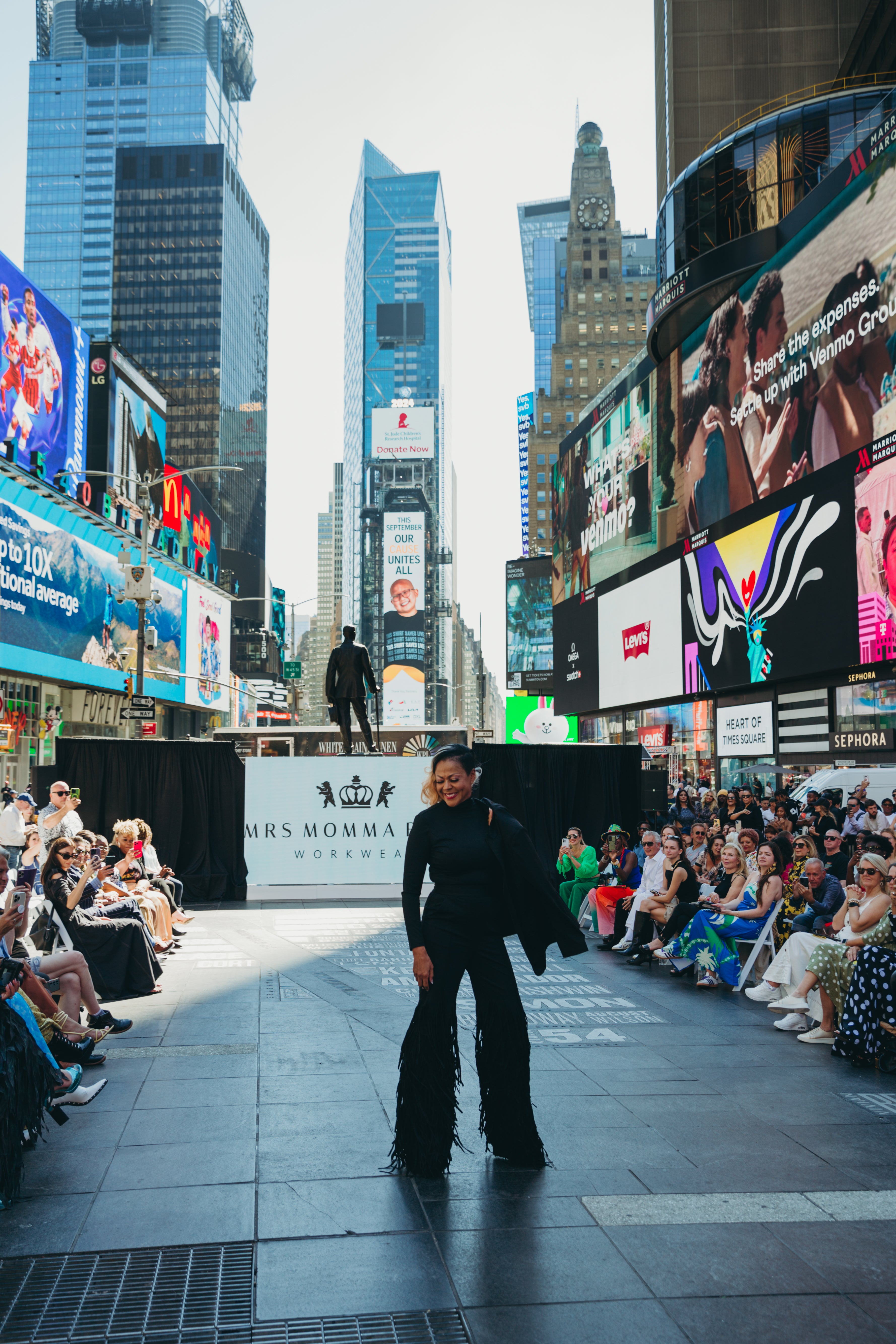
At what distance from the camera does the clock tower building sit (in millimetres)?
126688

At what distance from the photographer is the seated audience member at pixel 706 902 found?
32.4ft

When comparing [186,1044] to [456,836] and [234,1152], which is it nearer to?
[234,1152]

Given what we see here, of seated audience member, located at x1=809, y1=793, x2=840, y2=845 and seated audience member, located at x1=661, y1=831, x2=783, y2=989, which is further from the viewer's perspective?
seated audience member, located at x1=809, y1=793, x2=840, y2=845

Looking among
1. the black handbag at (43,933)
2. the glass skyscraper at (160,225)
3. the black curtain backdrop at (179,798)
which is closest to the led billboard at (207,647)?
the black curtain backdrop at (179,798)

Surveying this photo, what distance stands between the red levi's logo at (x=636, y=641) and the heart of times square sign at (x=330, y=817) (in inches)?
987

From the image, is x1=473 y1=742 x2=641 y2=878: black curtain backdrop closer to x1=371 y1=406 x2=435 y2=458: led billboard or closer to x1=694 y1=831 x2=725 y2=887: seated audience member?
x1=694 y1=831 x2=725 y2=887: seated audience member

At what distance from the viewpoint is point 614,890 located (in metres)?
12.1

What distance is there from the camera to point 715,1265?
3.62 metres

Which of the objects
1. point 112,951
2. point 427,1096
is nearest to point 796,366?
point 112,951

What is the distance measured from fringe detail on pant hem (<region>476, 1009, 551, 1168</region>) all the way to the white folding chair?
15.9 ft

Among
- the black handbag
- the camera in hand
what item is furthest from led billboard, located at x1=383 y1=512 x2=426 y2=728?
the camera in hand

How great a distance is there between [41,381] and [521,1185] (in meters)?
35.7

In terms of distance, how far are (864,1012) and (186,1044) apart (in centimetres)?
449

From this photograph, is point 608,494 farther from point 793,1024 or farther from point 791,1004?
point 793,1024
